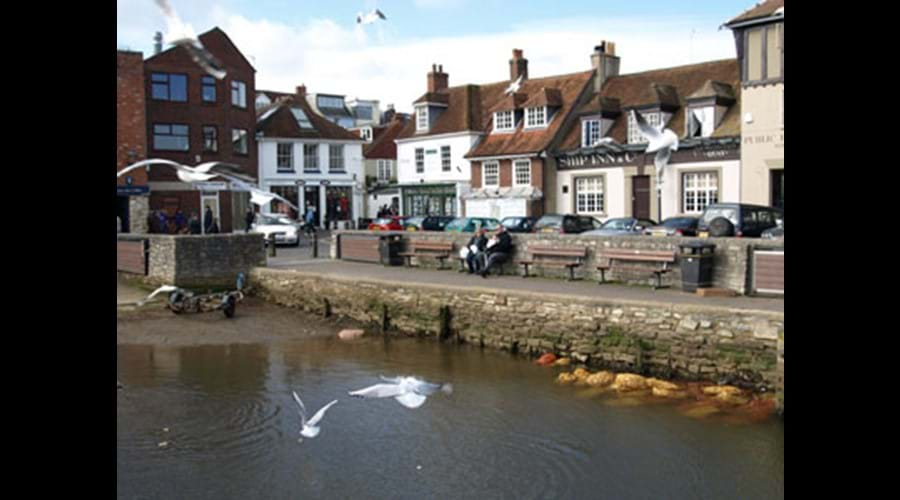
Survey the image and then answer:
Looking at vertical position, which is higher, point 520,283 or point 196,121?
point 196,121

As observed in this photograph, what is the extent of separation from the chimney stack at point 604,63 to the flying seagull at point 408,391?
27199mm

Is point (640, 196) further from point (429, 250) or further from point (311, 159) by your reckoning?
point (311, 159)

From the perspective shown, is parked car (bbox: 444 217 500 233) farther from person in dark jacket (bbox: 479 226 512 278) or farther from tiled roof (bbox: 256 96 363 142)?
tiled roof (bbox: 256 96 363 142)

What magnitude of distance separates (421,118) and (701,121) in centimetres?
1692

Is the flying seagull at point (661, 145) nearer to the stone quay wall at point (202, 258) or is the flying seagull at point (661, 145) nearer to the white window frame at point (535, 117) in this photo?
the white window frame at point (535, 117)

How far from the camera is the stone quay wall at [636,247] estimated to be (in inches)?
552

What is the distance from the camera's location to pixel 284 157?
144 feet

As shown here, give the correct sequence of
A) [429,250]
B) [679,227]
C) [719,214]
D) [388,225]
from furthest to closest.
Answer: [388,225]
[679,227]
[719,214]
[429,250]

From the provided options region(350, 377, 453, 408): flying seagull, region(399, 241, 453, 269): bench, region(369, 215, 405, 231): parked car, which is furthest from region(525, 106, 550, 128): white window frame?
region(350, 377, 453, 408): flying seagull

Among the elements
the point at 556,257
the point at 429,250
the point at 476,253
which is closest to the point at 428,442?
the point at 556,257

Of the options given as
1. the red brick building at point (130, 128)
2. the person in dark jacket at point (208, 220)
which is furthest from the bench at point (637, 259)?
the red brick building at point (130, 128)

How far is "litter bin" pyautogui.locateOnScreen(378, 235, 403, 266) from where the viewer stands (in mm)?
20906

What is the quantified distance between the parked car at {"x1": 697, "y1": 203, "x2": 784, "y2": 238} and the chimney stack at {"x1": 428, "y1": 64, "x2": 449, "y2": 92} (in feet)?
86.7
